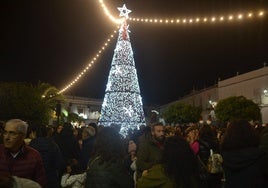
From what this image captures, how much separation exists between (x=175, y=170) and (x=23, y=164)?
172cm

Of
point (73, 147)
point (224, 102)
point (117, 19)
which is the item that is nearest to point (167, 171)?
point (73, 147)

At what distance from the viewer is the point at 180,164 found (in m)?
3.52

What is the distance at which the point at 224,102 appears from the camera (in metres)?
42.6

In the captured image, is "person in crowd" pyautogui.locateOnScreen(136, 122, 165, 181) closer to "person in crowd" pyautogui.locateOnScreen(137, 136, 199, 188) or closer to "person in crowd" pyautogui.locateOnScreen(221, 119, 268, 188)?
"person in crowd" pyautogui.locateOnScreen(221, 119, 268, 188)

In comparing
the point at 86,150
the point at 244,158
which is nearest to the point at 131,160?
the point at 86,150

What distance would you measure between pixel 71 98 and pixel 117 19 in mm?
56048

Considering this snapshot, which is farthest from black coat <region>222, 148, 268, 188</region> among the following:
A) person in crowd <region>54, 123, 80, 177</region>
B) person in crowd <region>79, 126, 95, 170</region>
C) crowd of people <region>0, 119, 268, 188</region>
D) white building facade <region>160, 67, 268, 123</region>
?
white building facade <region>160, 67, 268, 123</region>

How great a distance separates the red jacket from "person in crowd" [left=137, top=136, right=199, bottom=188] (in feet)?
4.21

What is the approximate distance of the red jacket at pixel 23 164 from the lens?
157 inches

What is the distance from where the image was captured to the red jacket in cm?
399

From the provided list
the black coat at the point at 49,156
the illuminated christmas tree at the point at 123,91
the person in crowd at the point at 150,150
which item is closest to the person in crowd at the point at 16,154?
the black coat at the point at 49,156

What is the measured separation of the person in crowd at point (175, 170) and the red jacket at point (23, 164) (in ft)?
4.21

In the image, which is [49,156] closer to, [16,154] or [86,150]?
[86,150]

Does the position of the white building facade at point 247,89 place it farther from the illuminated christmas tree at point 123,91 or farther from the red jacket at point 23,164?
the red jacket at point 23,164
